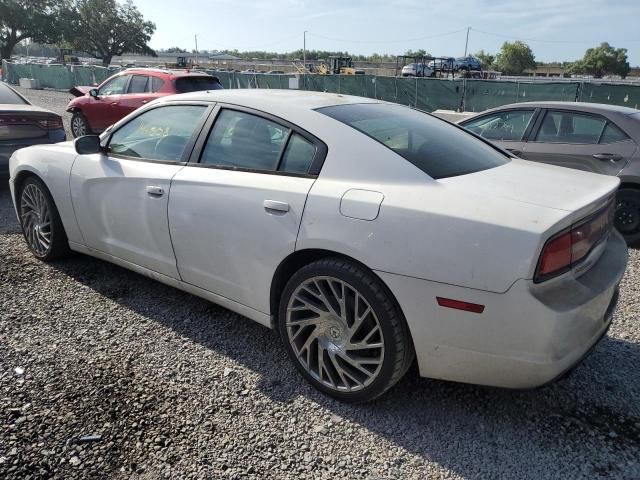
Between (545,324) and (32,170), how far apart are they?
160 inches

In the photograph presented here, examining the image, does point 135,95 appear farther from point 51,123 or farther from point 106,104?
point 51,123

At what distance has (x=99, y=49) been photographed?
76.9 m

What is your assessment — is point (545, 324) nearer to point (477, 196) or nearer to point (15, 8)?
point (477, 196)

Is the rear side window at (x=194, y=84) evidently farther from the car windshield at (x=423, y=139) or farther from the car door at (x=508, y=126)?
the car windshield at (x=423, y=139)

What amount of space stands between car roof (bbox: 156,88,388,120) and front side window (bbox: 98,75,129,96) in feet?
28.2

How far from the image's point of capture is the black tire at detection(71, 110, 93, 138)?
1191 centimetres

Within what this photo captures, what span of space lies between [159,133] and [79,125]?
9.93 meters

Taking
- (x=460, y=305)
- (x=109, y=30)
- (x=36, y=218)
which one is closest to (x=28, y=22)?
(x=109, y=30)

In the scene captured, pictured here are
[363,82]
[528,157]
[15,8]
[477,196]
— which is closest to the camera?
[477,196]

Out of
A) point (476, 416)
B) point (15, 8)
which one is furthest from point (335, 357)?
point (15, 8)

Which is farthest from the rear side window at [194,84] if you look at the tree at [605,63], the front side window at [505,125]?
the tree at [605,63]

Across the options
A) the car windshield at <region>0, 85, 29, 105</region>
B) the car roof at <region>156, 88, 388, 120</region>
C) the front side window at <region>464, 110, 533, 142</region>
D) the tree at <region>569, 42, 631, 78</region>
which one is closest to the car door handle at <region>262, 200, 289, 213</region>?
the car roof at <region>156, 88, 388, 120</region>

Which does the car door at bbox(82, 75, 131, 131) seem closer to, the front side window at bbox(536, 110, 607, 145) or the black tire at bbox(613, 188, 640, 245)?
the front side window at bbox(536, 110, 607, 145)

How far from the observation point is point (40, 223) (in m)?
4.28
